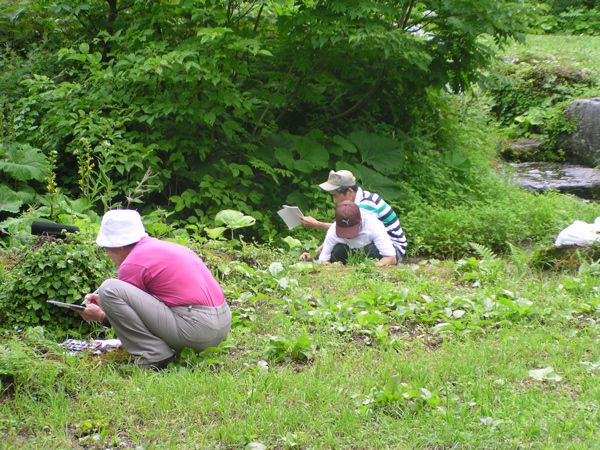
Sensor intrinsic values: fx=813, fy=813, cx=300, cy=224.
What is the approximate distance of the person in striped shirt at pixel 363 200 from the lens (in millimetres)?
8680

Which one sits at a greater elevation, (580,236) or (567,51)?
(567,51)

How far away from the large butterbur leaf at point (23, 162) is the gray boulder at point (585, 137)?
10.1 metres

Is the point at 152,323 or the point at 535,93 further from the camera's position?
the point at 535,93

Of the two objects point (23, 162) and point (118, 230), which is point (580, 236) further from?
point (23, 162)

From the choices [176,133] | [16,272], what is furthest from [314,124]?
[16,272]

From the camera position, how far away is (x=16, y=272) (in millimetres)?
6066

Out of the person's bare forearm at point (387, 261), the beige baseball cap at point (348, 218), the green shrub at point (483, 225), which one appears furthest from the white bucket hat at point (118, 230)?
the green shrub at point (483, 225)

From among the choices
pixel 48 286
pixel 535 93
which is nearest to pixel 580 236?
pixel 48 286

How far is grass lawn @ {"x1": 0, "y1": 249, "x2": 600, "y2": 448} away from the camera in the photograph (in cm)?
435

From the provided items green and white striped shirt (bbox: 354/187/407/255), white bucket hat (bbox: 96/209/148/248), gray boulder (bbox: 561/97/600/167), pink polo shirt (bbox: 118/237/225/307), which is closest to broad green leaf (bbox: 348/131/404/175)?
green and white striped shirt (bbox: 354/187/407/255)

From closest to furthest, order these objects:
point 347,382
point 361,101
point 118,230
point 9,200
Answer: point 347,382
point 118,230
point 9,200
point 361,101

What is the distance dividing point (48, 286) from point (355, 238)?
11.9 feet

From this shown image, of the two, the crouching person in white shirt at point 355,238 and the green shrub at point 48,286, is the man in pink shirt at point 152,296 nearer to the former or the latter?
the green shrub at point 48,286

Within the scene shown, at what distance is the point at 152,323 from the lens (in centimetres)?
527
